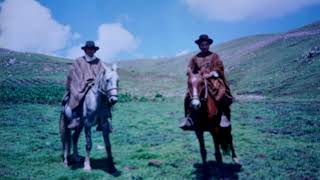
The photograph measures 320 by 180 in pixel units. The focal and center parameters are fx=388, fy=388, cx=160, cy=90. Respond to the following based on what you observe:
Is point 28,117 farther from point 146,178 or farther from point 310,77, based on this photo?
Result: point 310,77

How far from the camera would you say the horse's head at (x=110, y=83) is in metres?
10.1

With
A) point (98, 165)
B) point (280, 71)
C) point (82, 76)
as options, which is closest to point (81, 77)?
point (82, 76)

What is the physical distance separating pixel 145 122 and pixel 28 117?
705 cm

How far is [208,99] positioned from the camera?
1023 cm

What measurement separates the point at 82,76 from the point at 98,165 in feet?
9.31

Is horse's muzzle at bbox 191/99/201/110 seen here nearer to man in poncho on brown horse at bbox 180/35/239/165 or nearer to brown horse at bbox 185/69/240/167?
brown horse at bbox 185/69/240/167

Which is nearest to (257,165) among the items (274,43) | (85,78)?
(85,78)

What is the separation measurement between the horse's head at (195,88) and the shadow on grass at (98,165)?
3263 mm

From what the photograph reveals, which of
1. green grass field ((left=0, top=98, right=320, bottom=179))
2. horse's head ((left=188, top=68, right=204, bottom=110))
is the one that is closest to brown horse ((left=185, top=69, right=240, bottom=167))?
horse's head ((left=188, top=68, right=204, bottom=110))

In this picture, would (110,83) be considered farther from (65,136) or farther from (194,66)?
(65,136)

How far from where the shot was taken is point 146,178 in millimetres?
10609

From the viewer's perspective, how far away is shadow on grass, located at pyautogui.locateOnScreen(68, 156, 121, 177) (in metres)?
11.3

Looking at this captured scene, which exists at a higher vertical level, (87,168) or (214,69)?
(214,69)

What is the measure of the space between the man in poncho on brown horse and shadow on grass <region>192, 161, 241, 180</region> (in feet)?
1.40
